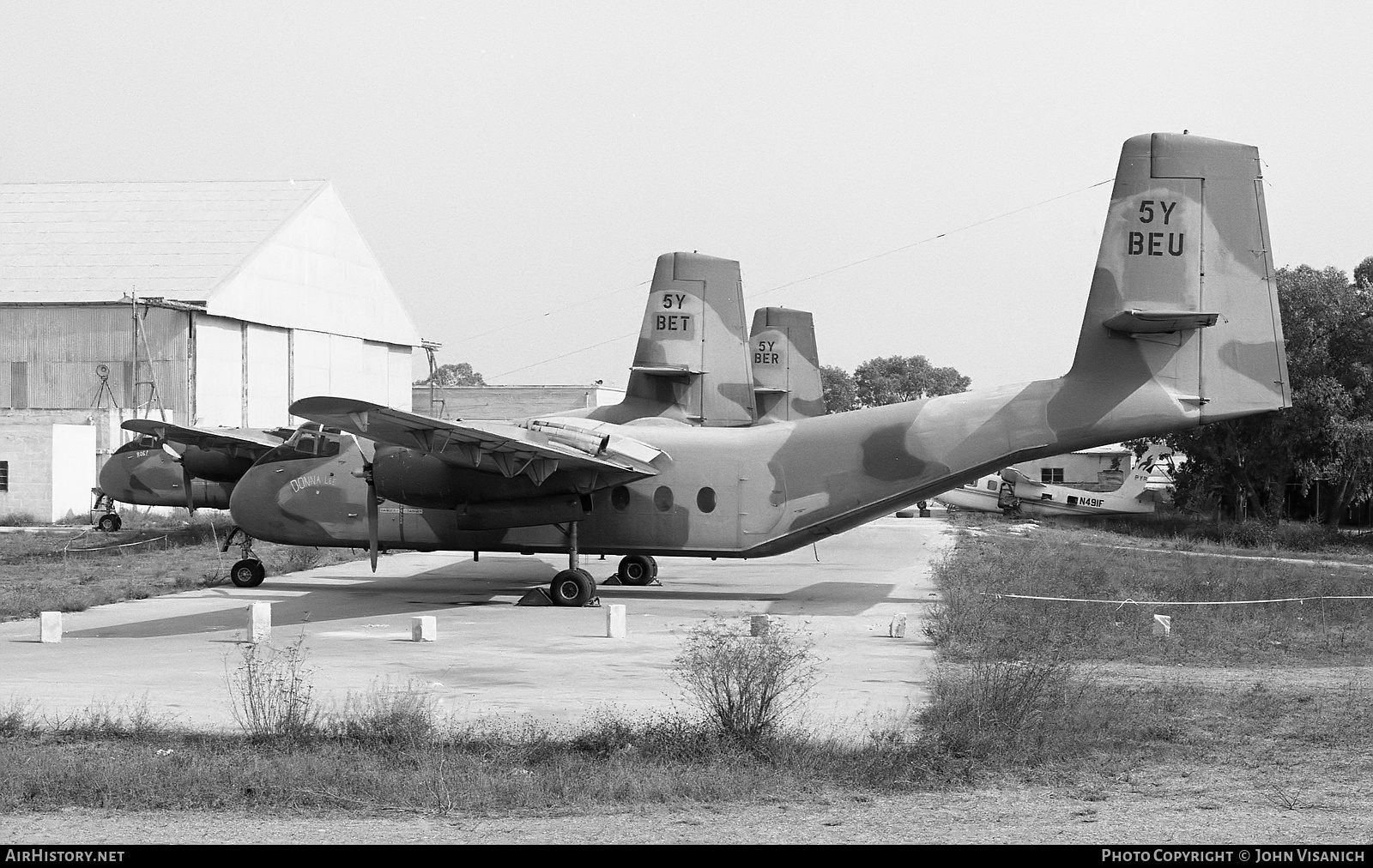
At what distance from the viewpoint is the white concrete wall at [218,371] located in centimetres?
5278

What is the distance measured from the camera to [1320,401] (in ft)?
156

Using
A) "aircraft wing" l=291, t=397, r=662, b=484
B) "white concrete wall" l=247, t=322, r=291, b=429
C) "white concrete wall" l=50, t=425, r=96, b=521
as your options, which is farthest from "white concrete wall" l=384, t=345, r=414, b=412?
"aircraft wing" l=291, t=397, r=662, b=484

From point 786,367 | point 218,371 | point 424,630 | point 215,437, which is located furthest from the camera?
point 218,371

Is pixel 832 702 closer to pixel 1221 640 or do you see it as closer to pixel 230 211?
pixel 1221 640

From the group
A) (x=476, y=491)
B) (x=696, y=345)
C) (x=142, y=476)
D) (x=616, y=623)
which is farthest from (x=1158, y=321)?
(x=142, y=476)

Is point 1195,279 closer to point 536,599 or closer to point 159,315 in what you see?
point 536,599

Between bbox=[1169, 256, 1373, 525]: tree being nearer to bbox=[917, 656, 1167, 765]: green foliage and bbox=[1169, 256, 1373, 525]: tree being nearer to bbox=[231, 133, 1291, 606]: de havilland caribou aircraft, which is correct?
bbox=[231, 133, 1291, 606]: de havilland caribou aircraft

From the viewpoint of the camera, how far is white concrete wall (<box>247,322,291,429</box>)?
5656cm

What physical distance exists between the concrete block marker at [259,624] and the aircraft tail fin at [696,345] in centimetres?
1408

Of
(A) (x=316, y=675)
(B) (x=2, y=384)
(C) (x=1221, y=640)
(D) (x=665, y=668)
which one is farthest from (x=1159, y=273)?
(B) (x=2, y=384)

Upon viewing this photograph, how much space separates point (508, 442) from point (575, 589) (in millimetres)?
3269

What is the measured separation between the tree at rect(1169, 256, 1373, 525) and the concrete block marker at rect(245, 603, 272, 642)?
41.3 meters

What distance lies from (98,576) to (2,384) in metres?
31.1

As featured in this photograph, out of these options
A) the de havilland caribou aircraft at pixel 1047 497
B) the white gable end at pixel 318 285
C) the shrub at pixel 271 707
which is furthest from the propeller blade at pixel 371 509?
the de havilland caribou aircraft at pixel 1047 497
